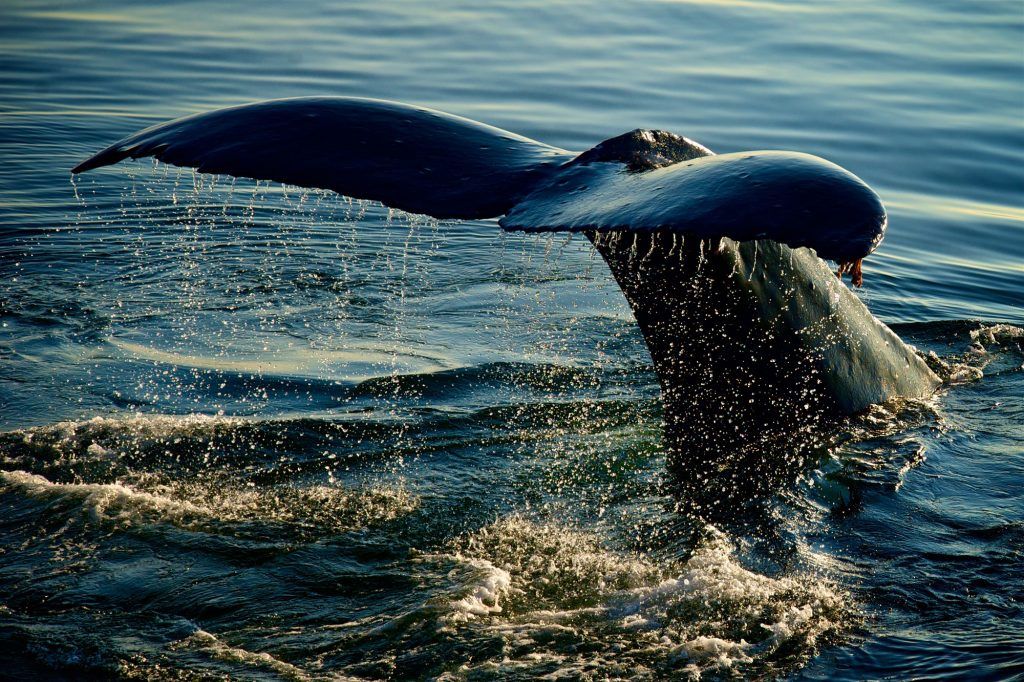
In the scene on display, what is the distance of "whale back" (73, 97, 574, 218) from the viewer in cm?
308

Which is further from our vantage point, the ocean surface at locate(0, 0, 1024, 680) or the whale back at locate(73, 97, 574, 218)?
the ocean surface at locate(0, 0, 1024, 680)

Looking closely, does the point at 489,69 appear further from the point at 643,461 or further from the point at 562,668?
the point at 562,668

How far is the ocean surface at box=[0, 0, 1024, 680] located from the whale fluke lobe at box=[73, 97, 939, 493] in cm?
37

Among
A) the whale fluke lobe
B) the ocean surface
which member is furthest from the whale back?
the ocean surface

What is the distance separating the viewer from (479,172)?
3.26 metres

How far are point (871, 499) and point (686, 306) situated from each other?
1378 mm

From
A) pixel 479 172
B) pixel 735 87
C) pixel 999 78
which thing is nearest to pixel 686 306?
pixel 479 172

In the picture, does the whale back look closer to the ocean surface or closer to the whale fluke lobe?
the whale fluke lobe

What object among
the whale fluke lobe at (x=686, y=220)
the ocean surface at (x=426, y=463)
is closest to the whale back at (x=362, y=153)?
the whale fluke lobe at (x=686, y=220)

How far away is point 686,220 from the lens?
2588 mm

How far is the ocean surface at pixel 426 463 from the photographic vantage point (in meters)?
3.59

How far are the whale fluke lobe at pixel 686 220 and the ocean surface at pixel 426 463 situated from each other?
37 cm

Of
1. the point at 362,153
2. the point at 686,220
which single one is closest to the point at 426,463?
the point at 362,153

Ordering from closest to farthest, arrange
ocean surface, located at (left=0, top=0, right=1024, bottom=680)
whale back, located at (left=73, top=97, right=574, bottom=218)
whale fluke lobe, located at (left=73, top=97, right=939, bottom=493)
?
whale fluke lobe, located at (left=73, top=97, right=939, bottom=493), whale back, located at (left=73, top=97, right=574, bottom=218), ocean surface, located at (left=0, top=0, right=1024, bottom=680)
